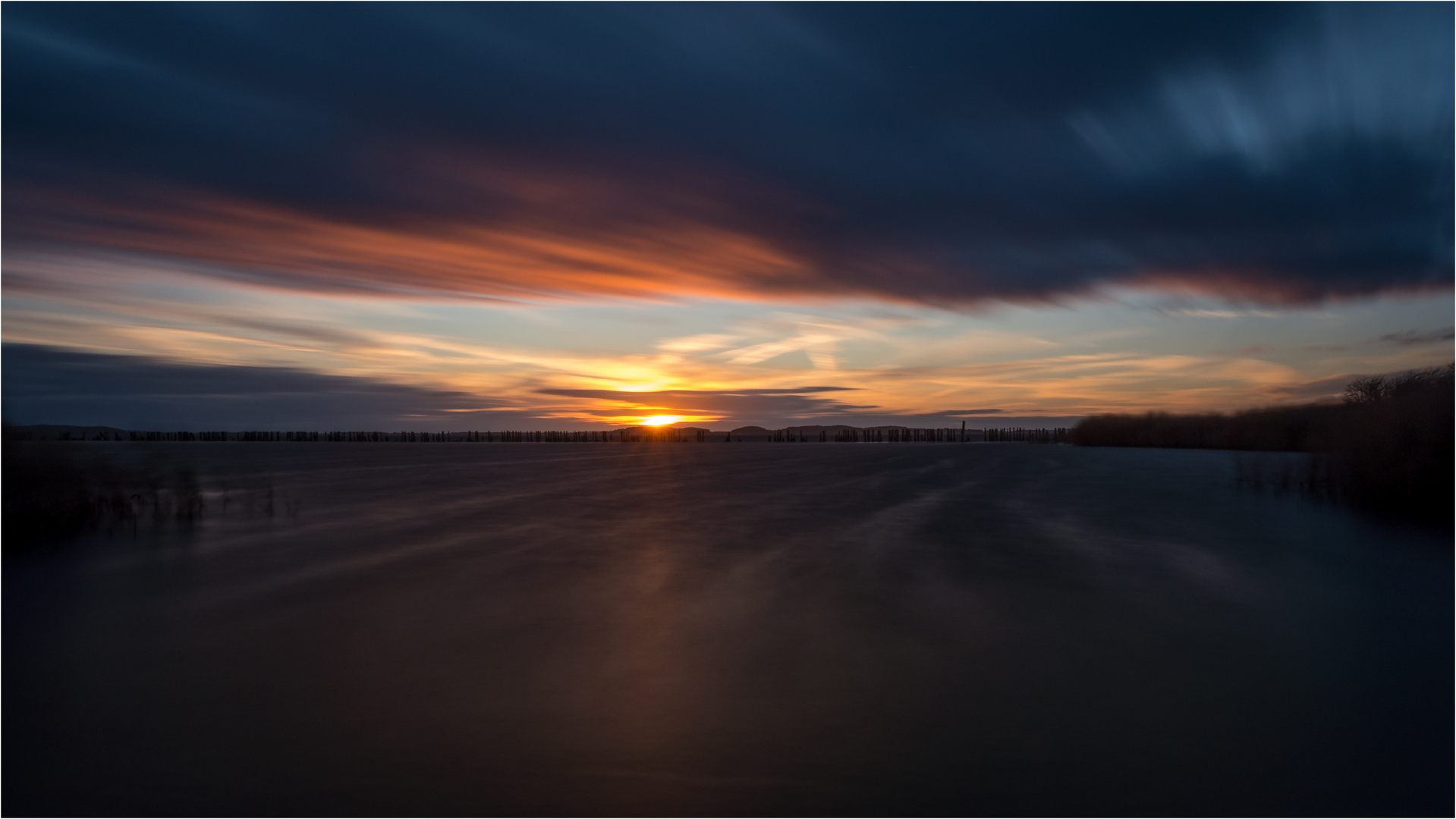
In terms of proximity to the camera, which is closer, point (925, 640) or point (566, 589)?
point (925, 640)

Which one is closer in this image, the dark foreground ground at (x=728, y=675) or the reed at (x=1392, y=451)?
the dark foreground ground at (x=728, y=675)

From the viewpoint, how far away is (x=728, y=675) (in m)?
9.09

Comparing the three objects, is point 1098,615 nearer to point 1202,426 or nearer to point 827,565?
point 827,565

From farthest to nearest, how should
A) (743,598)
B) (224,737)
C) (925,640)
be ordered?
(743,598) < (925,640) < (224,737)

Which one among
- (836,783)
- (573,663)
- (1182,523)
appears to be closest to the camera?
(836,783)

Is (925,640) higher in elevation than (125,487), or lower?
lower

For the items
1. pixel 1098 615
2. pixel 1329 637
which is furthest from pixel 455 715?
pixel 1329 637

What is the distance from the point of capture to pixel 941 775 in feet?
21.2

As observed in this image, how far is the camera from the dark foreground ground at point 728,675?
6.31 metres

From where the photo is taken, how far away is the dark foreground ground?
6312 mm

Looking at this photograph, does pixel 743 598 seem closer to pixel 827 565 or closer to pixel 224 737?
pixel 827 565

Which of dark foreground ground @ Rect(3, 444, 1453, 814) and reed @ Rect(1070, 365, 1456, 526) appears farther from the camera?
reed @ Rect(1070, 365, 1456, 526)

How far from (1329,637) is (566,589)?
12.2m

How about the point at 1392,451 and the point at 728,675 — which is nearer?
the point at 728,675
